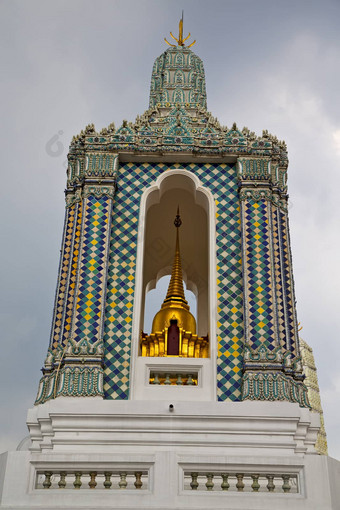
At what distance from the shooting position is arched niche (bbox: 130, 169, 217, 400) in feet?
33.9

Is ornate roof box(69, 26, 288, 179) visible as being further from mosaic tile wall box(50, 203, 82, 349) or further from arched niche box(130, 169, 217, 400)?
mosaic tile wall box(50, 203, 82, 349)

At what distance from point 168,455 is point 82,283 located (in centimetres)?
407

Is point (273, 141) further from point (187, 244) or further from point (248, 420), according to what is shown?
point (248, 420)

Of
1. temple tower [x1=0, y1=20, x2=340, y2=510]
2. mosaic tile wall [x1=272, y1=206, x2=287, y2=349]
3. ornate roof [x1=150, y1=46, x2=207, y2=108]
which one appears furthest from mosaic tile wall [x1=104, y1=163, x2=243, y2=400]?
Answer: ornate roof [x1=150, y1=46, x2=207, y2=108]

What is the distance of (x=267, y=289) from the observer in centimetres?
1095

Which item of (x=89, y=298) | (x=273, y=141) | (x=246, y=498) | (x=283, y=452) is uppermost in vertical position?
(x=273, y=141)

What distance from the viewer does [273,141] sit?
41.1ft

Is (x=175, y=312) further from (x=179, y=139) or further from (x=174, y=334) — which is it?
(x=179, y=139)

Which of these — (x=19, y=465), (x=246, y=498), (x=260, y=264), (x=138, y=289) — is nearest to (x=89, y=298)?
(x=138, y=289)

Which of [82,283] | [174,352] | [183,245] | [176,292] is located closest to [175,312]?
[176,292]

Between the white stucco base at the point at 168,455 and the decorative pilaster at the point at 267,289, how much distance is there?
0.49 meters

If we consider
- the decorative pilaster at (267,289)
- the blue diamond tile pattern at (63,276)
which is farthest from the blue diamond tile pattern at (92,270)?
the decorative pilaster at (267,289)

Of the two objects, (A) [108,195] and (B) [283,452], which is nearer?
(B) [283,452]

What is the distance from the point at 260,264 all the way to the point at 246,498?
15.0 ft
